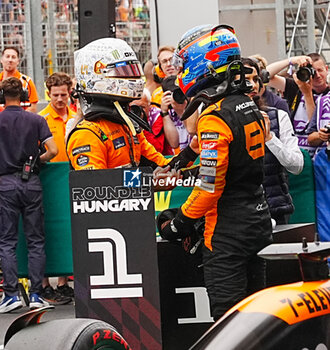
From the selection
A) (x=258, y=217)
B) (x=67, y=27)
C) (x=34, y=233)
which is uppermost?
(x=67, y=27)

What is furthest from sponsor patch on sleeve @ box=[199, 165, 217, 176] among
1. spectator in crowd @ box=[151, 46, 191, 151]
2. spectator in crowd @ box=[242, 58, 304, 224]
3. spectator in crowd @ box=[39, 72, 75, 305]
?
spectator in crowd @ box=[39, 72, 75, 305]

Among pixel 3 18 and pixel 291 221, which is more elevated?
pixel 3 18

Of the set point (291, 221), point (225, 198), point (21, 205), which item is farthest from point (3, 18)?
point (225, 198)

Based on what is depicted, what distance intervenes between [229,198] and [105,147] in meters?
0.99

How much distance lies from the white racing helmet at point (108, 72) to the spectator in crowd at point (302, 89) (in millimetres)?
3287

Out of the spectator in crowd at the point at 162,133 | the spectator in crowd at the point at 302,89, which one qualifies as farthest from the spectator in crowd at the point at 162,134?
the spectator in crowd at the point at 302,89

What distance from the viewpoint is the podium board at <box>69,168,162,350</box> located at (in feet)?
17.6

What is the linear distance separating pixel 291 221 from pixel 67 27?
18.6ft

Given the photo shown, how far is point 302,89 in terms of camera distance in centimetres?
909

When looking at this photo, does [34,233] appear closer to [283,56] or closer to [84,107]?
[84,107]

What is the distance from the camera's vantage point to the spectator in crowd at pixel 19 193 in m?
8.84

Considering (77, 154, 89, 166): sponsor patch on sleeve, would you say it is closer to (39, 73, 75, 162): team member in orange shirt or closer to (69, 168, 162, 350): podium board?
(69, 168, 162, 350): podium board

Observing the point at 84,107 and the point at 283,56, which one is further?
the point at 283,56

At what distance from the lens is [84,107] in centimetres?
605
